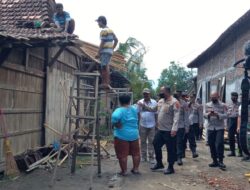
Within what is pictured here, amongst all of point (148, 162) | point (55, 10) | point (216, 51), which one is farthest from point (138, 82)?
point (148, 162)

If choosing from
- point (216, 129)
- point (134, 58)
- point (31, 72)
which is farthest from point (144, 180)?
point (134, 58)

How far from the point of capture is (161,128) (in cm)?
895

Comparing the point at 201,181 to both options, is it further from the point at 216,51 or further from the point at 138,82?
the point at 138,82

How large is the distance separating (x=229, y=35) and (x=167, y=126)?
8.89 meters

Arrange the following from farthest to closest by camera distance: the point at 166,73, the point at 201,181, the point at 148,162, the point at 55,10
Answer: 1. the point at 166,73
2. the point at 55,10
3. the point at 148,162
4. the point at 201,181

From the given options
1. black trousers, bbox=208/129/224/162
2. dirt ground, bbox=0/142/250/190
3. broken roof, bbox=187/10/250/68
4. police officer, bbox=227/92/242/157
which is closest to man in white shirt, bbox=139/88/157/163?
dirt ground, bbox=0/142/250/190

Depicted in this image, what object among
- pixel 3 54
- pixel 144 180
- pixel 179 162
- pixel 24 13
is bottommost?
pixel 144 180

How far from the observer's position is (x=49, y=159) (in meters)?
9.45

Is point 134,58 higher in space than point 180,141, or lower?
higher

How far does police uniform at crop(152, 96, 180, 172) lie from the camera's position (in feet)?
28.7

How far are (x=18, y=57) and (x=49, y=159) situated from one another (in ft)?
7.86

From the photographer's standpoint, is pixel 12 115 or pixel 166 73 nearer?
pixel 12 115

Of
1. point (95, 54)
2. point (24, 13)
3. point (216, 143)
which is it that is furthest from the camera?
point (95, 54)

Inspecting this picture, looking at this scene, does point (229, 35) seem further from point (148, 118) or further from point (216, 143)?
point (216, 143)
